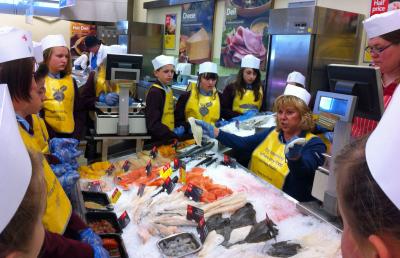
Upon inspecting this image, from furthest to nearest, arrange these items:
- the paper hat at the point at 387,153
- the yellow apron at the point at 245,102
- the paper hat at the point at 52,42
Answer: the yellow apron at the point at 245,102
the paper hat at the point at 52,42
the paper hat at the point at 387,153

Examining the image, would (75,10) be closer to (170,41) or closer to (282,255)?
(170,41)

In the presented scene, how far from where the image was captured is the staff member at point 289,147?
8.18 feet

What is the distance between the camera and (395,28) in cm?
246

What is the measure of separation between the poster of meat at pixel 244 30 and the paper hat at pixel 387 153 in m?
5.44

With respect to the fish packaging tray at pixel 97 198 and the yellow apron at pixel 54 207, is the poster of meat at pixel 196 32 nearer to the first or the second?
the fish packaging tray at pixel 97 198

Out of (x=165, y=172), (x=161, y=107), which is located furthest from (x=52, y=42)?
(x=165, y=172)

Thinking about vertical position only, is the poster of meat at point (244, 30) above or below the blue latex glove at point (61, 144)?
above

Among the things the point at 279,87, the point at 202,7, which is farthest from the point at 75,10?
the point at 279,87

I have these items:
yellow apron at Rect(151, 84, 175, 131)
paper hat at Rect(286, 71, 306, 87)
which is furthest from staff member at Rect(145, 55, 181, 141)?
paper hat at Rect(286, 71, 306, 87)

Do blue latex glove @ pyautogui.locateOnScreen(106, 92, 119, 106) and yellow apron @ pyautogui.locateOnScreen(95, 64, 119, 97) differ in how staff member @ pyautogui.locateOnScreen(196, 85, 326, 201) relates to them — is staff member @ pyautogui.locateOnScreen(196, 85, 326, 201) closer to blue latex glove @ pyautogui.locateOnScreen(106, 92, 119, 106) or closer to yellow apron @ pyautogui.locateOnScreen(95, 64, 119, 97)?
blue latex glove @ pyautogui.locateOnScreen(106, 92, 119, 106)

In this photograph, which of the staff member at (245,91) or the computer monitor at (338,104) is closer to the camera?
the computer monitor at (338,104)

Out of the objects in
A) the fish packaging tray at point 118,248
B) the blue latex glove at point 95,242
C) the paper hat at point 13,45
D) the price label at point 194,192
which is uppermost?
the paper hat at point 13,45

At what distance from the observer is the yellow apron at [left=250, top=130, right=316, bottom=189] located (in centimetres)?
276

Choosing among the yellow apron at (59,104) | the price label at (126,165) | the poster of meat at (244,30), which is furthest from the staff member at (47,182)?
the poster of meat at (244,30)
